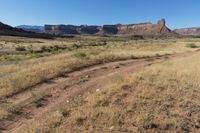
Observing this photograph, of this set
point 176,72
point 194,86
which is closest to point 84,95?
point 194,86

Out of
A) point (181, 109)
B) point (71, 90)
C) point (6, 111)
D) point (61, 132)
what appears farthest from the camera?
point (71, 90)

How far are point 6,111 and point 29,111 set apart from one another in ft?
2.45

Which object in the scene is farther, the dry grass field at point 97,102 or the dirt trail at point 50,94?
the dirt trail at point 50,94

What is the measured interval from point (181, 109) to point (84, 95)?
3.89 meters

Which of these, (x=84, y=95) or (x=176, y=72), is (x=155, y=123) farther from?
(x=176, y=72)

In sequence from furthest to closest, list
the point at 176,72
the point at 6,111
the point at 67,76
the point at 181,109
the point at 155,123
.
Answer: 1. the point at 176,72
2. the point at 67,76
3. the point at 181,109
4. the point at 6,111
5. the point at 155,123

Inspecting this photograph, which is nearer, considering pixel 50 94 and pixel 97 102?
pixel 97 102

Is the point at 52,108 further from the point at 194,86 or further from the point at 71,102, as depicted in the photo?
the point at 194,86

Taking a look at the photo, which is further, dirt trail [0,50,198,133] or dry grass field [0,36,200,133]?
dirt trail [0,50,198,133]

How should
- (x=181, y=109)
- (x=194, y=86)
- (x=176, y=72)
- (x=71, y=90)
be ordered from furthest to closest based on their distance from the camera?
(x=176, y=72) < (x=194, y=86) < (x=71, y=90) < (x=181, y=109)

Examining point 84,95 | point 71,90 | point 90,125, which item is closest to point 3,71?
point 71,90

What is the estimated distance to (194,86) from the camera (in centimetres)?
1316

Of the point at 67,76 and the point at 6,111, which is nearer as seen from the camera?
the point at 6,111

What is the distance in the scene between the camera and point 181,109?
9844 millimetres
